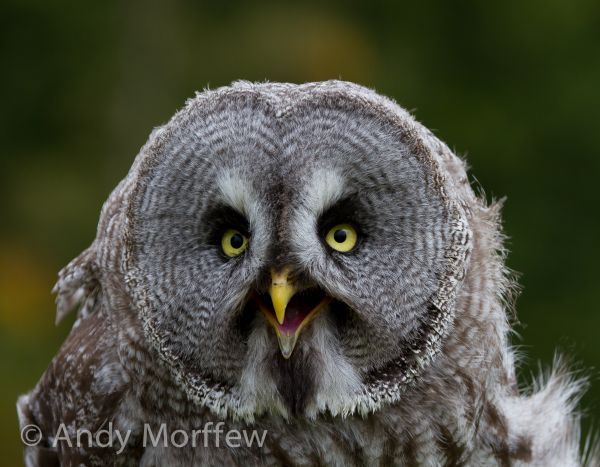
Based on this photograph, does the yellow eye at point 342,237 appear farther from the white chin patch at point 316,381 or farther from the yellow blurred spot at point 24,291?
the yellow blurred spot at point 24,291

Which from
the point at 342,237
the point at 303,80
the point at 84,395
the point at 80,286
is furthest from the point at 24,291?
the point at 342,237

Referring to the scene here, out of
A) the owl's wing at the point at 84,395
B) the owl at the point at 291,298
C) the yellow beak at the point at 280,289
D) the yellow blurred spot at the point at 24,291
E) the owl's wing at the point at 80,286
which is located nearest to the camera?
the yellow beak at the point at 280,289

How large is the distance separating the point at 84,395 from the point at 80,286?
1.23 feet

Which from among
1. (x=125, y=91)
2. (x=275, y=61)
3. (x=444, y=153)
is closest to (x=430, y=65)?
(x=275, y=61)

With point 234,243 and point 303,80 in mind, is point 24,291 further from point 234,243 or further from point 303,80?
point 234,243

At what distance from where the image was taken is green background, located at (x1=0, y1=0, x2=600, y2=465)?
693 centimetres

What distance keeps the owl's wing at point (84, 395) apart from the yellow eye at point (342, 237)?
2.36 feet

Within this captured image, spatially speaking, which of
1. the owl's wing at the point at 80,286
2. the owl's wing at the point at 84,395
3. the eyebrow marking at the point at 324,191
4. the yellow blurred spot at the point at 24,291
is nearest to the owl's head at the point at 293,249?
the eyebrow marking at the point at 324,191

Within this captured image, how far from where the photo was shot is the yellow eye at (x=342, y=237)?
2.55 metres

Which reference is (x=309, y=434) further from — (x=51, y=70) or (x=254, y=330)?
(x=51, y=70)

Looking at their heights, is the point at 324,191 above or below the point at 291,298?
above

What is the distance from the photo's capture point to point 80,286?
3.18 m

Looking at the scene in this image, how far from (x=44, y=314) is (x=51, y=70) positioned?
201 cm

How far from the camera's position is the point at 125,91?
770cm
